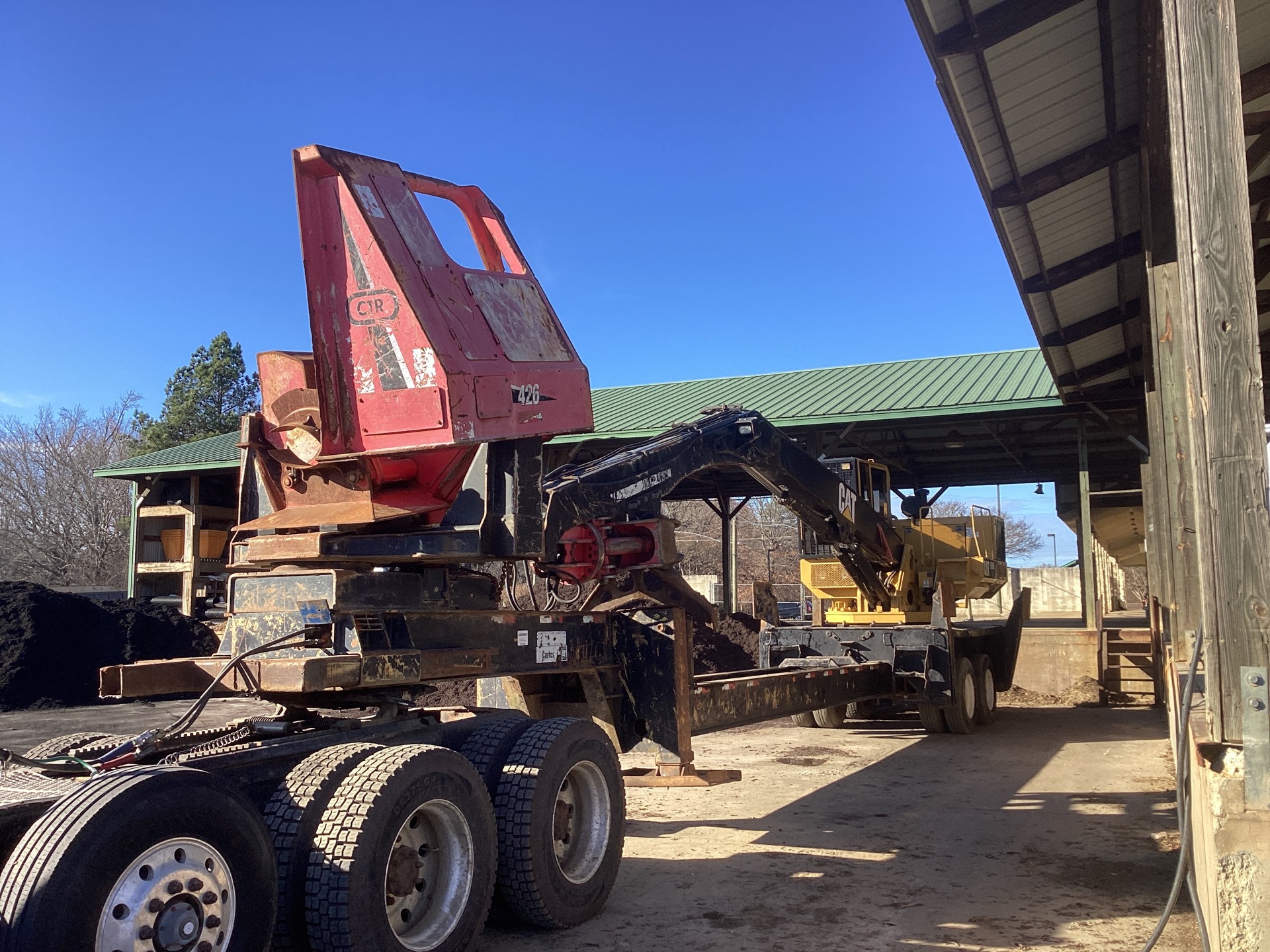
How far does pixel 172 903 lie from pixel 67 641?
623 inches

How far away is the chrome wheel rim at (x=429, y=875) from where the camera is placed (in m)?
4.58

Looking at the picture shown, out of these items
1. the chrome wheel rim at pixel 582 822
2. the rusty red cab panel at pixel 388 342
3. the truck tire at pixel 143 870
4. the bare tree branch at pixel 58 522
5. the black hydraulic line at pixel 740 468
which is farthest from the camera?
the bare tree branch at pixel 58 522

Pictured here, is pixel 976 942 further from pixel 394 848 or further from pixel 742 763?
pixel 742 763

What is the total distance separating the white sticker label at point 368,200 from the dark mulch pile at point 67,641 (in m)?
13.9

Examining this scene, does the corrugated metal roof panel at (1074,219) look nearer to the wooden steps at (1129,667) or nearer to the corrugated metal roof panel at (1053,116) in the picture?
the corrugated metal roof panel at (1053,116)

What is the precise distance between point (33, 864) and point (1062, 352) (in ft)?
47.2

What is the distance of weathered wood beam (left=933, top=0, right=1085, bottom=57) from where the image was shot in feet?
24.0

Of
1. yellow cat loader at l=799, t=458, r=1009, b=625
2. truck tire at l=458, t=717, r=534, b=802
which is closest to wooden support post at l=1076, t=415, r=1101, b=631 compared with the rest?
yellow cat loader at l=799, t=458, r=1009, b=625

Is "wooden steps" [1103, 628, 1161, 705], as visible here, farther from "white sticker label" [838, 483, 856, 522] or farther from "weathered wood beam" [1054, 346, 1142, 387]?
"white sticker label" [838, 483, 856, 522]

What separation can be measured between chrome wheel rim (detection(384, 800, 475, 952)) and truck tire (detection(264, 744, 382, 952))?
34cm

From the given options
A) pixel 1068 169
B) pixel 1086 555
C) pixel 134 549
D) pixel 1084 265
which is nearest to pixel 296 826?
pixel 1068 169

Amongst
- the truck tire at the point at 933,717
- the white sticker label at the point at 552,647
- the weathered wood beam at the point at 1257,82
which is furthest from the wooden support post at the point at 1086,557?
the white sticker label at the point at 552,647

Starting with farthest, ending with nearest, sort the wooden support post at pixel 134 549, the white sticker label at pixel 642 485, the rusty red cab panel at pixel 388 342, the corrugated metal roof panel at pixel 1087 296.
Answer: the wooden support post at pixel 134 549 < the corrugated metal roof panel at pixel 1087 296 < the white sticker label at pixel 642 485 < the rusty red cab panel at pixel 388 342

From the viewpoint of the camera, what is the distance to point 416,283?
526 centimetres
